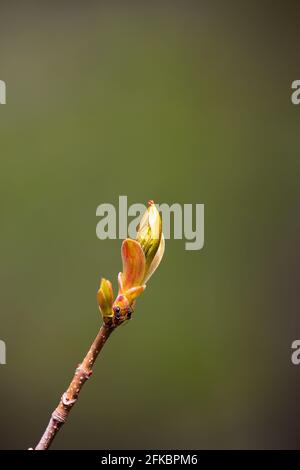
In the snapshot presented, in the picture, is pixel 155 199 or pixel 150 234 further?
pixel 155 199

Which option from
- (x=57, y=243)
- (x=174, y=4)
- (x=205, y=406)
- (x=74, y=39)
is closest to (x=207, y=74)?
(x=174, y=4)

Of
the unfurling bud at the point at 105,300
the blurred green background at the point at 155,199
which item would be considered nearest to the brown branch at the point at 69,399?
the unfurling bud at the point at 105,300

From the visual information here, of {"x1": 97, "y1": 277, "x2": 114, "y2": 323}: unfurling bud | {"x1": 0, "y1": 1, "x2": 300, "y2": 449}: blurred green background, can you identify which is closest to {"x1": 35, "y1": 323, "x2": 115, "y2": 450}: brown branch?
{"x1": 97, "y1": 277, "x2": 114, "y2": 323}: unfurling bud

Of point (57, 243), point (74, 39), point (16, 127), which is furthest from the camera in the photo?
point (74, 39)

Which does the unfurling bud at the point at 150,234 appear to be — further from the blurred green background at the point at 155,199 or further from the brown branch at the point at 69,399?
the blurred green background at the point at 155,199

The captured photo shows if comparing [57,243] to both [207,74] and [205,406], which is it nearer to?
[205,406]

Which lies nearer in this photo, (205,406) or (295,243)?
(205,406)

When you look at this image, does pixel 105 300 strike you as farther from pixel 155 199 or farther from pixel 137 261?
pixel 155 199

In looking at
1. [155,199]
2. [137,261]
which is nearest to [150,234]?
[137,261]
